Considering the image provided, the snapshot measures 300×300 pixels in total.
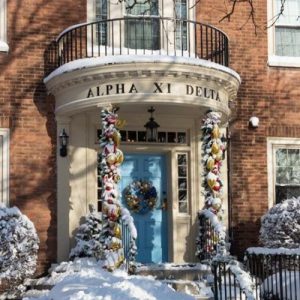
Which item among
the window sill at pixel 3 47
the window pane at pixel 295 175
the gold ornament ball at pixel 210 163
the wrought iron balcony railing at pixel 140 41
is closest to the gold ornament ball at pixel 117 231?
the gold ornament ball at pixel 210 163

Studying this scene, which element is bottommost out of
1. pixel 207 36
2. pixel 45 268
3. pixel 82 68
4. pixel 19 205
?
pixel 45 268

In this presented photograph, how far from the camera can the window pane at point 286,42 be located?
1524 cm

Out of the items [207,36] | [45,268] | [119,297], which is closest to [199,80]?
[207,36]

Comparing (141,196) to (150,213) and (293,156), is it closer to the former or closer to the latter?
(150,213)

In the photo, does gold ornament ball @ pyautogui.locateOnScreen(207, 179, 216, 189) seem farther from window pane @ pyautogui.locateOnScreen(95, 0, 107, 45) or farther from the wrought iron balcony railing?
window pane @ pyautogui.locateOnScreen(95, 0, 107, 45)

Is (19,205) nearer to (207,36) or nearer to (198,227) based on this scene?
(198,227)

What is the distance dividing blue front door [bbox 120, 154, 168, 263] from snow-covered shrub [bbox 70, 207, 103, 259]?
3.23ft

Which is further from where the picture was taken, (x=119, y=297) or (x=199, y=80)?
(x=199, y=80)

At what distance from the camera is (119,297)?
853 cm

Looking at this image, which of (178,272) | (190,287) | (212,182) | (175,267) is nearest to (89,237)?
(175,267)

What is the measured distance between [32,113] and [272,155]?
5.05m

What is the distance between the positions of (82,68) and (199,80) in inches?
83.7

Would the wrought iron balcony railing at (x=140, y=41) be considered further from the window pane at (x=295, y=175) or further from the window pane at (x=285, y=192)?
the window pane at (x=285, y=192)

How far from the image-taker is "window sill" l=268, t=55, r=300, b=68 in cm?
1499
